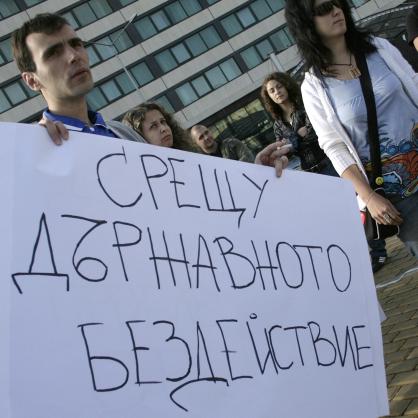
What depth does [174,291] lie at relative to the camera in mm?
1308

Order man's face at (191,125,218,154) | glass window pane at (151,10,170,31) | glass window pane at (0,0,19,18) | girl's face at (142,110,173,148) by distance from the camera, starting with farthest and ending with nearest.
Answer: glass window pane at (151,10,170,31) < glass window pane at (0,0,19,18) < man's face at (191,125,218,154) < girl's face at (142,110,173,148)

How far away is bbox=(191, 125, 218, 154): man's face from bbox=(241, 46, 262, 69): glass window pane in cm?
2666

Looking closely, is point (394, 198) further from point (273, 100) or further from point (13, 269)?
point (273, 100)

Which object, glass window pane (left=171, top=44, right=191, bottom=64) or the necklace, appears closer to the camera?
the necklace

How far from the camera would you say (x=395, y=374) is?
2.46 m

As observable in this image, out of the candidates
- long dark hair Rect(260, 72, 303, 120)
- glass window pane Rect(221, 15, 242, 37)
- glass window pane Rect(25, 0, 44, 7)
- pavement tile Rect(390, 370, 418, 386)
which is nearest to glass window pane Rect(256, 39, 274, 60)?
glass window pane Rect(221, 15, 242, 37)

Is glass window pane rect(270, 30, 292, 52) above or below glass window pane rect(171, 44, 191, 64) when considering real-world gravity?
below

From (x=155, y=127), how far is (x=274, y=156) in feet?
4.75

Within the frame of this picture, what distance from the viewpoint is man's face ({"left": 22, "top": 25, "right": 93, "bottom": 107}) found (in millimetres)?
1765

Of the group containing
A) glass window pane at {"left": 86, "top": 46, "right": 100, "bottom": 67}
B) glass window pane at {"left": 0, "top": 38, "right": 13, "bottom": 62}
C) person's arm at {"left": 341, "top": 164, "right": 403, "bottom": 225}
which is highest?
glass window pane at {"left": 0, "top": 38, "right": 13, "bottom": 62}

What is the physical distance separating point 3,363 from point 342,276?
106cm

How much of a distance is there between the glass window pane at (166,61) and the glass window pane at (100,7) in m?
3.69

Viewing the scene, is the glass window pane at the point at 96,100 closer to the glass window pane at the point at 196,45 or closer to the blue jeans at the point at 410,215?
the glass window pane at the point at 196,45

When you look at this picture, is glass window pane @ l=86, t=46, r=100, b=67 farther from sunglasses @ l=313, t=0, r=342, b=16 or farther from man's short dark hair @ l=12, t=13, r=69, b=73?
man's short dark hair @ l=12, t=13, r=69, b=73
